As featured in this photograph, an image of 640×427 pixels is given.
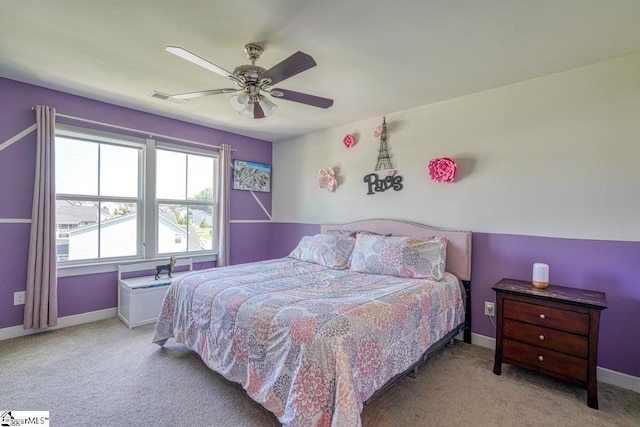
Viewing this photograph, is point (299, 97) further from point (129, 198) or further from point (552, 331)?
point (129, 198)

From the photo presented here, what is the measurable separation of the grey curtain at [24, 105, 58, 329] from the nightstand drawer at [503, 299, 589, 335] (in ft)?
14.0

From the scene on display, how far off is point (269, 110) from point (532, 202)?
2448 millimetres

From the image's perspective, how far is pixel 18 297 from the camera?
2.89 meters

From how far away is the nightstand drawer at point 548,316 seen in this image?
6.61 feet

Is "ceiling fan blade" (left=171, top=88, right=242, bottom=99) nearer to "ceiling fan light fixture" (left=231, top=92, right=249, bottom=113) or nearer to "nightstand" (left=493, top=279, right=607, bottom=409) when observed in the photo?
"ceiling fan light fixture" (left=231, top=92, right=249, bottom=113)

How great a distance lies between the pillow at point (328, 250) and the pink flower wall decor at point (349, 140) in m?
1.24

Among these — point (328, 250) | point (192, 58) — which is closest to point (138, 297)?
point (328, 250)

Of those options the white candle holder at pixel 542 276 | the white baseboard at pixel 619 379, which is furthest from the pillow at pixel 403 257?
the white baseboard at pixel 619 379

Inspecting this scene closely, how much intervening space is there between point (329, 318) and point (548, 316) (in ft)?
5.59

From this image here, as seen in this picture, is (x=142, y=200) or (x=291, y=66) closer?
(x=291, y=66)

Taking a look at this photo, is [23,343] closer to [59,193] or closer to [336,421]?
[59,193]

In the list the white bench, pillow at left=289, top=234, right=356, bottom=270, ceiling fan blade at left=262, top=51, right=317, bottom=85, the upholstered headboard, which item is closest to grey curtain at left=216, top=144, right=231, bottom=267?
the white bench

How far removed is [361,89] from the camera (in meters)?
2.87

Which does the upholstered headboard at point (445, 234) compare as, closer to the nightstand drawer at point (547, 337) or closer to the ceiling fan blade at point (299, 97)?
the nightstand drawer at point (547, 337)
